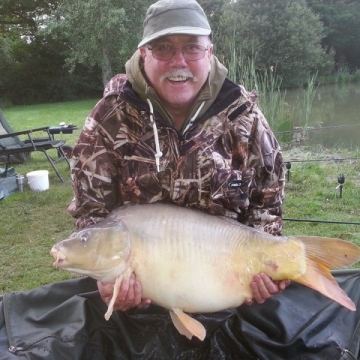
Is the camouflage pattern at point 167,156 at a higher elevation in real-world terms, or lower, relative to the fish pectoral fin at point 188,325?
higher

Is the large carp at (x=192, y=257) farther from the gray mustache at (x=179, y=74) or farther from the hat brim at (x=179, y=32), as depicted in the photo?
the hat brim at (x=179, y=32)

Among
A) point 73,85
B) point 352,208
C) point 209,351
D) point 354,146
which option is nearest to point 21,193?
point 352,208

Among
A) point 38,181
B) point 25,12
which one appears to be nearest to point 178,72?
point 38,181

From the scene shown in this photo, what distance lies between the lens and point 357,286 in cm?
197

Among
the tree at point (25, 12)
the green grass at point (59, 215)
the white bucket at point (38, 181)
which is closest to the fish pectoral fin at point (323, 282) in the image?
the green grass at point (59, 215)

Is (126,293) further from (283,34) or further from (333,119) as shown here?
(283,34)

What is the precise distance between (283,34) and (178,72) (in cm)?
1963

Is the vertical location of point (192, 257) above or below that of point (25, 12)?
below

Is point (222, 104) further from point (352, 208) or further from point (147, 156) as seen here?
point (352, 208)

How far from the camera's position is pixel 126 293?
1.53m

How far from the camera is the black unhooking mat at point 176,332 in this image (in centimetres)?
177

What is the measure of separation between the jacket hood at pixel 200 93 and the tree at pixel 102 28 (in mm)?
14178

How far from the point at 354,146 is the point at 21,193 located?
4465mm

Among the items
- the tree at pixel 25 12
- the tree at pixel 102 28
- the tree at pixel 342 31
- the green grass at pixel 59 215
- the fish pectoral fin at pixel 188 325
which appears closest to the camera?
the fish pectoral fin at pixel 188 325
